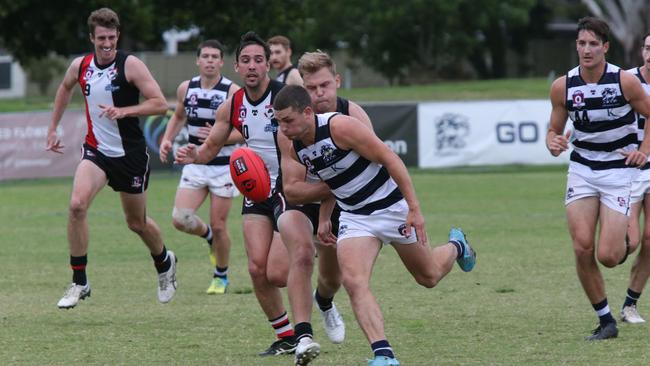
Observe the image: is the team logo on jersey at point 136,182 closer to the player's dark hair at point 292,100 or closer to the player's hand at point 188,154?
the player's hand at point 188,154

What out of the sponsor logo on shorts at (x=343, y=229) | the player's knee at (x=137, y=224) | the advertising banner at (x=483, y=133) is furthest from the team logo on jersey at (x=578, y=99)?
the advertising banner at (x=483, y=133)

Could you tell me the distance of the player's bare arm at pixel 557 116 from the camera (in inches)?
324

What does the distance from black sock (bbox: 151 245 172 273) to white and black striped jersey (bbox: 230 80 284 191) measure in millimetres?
2130

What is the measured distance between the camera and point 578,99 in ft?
27.2

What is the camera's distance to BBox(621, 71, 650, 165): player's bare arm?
321 inches

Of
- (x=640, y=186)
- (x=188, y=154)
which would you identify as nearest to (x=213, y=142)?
(x=188, y=154)

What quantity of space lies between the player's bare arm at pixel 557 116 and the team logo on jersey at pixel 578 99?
0.27ft

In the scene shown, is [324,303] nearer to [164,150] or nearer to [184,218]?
[164,150]

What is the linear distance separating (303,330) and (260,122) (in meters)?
1.59

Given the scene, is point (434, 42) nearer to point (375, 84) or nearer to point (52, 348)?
point (375, 84)

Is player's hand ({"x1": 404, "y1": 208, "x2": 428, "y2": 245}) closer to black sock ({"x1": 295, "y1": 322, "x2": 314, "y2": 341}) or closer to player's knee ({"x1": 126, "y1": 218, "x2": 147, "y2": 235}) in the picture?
black sock ({"x1": 295, "y1": 322, "x2": 314, "y2": 341})

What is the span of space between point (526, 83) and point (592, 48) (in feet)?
102

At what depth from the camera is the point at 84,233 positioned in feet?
31.7

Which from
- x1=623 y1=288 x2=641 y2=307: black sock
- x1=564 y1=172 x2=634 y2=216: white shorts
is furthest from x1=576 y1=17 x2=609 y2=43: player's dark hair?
x1=623 y1=288 x2=641 y2=307: black sock
